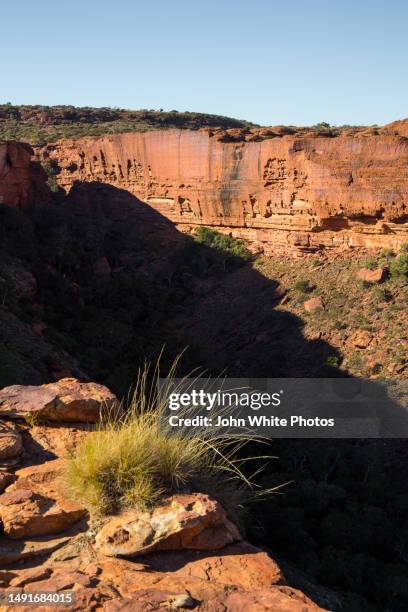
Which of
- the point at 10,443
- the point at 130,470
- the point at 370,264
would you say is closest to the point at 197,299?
the point at 370,264

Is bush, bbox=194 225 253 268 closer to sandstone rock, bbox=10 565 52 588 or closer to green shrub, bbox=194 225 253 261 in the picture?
green shrub, bbox=194 225 253 261

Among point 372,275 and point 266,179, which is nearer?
point 372,275

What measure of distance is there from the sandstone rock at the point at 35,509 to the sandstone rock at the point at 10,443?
31 centimetres

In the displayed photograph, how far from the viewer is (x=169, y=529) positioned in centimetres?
459

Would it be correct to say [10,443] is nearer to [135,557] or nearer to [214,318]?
[135,557]

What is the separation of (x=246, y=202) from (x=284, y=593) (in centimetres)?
2659

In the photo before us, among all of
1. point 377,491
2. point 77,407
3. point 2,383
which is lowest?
point 377,491

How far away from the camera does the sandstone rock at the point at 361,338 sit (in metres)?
21.3

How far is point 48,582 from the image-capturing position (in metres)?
4.13

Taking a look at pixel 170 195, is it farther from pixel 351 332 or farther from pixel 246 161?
pixel 351 332

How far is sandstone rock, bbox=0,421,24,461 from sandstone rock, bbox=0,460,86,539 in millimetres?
313

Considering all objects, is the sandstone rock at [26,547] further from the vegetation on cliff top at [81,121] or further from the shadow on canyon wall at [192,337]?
the vegetation on cliff top at [81,121]

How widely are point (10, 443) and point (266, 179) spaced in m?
24.3


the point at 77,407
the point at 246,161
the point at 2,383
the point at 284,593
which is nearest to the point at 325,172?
the point at 246,161
